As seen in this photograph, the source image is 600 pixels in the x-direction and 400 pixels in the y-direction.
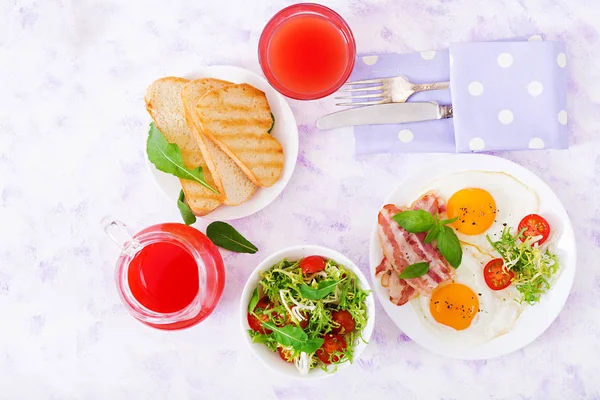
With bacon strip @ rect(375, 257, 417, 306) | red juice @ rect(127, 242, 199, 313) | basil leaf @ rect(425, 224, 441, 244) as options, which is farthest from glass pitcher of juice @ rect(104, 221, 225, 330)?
basil leaf @ rect(425, 224, 441, 244)

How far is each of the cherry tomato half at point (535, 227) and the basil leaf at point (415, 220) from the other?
0.30 meters

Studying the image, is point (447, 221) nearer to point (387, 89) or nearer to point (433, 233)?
point (433, 233)

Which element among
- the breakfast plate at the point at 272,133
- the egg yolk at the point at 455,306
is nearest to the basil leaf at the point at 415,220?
the egg yolk at the point at 455,306

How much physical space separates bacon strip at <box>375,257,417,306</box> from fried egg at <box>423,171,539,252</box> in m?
0.23

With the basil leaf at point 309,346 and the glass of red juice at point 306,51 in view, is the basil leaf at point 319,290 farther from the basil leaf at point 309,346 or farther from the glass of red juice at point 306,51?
the glass of red juice at point 306,51

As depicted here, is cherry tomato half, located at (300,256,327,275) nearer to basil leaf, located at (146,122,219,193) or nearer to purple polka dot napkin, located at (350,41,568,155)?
basil leaf, located at (146,122,219,193)

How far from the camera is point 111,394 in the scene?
1950mm

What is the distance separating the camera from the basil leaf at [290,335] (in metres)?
1.61

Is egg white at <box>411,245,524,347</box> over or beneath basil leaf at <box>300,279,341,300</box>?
beneath

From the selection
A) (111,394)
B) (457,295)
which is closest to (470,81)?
(457,295)

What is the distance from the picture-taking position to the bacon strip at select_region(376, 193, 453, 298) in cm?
177

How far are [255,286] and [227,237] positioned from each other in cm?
18

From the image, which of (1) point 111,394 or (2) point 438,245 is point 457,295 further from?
(1) point 111,394

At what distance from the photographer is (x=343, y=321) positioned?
5.54 feet
